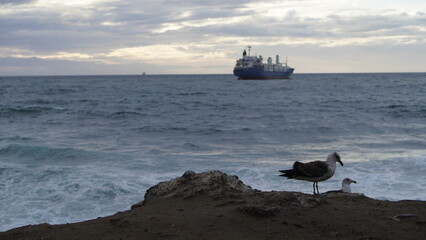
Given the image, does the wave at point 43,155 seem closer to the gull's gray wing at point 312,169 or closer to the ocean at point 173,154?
the ocean at point 173,154

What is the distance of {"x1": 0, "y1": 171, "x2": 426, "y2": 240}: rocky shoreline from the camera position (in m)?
4.73

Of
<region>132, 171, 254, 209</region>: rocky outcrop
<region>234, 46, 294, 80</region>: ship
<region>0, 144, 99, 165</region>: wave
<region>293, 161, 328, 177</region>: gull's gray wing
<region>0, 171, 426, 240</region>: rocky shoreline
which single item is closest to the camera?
<region>0, 171, 426, 240</region>: rocky shoreline

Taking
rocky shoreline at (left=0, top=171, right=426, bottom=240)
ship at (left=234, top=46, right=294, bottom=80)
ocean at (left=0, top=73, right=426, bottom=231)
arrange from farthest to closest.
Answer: ship at (left=234, top=46, right=294, bottom=80) → ocean at (left=0, top=73, right=426, bottom=231) → rocky shoreline at (left=0, top=171, right=426, bottom=240)

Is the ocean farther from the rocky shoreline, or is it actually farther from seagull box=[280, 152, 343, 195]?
seagull box=[280, 152, 343, 195]

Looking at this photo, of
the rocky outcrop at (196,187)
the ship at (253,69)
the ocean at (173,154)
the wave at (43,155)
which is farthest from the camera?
the ship at (253,69)

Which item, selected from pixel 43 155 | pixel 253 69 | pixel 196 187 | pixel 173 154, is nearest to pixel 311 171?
pixel 196 187

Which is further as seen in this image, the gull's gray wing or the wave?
the wave

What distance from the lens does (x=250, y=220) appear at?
16.5 ft

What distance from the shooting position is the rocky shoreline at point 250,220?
4727 millimetres

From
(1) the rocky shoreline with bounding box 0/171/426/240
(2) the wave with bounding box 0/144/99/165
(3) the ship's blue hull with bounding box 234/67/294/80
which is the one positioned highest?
(3) the ship's blue hull with bounding box 234/67/294/80

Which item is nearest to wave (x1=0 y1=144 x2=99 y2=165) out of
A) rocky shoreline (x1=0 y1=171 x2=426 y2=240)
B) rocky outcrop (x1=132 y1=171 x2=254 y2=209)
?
rocky outcrop (x1=132 y1=171 x2=254 y2=209)

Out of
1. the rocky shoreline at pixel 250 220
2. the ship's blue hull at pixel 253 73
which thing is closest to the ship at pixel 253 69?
the ship's blue hull at pixel 253 73

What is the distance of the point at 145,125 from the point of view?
23.8m

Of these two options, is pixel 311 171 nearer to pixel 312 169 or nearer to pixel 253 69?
pixel 312 169
